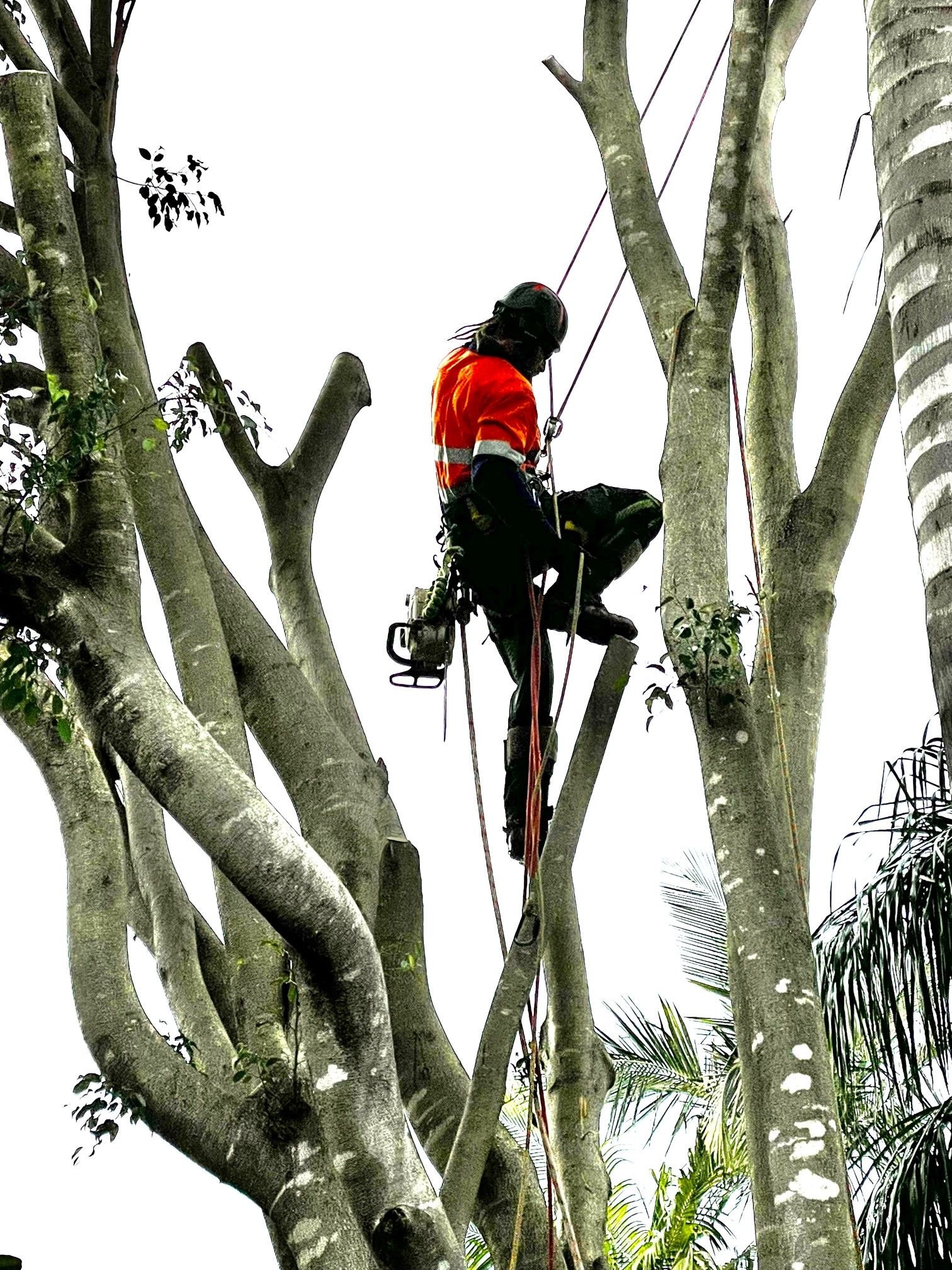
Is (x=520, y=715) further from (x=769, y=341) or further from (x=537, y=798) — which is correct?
(x=769, y=341)

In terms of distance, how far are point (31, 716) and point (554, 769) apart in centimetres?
214

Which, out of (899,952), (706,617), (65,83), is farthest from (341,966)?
(65,83)

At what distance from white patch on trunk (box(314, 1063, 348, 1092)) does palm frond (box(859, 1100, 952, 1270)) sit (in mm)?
2917

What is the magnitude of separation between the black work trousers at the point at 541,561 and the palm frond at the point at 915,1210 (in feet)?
6.70

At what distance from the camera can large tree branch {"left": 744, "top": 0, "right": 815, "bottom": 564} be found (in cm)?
558

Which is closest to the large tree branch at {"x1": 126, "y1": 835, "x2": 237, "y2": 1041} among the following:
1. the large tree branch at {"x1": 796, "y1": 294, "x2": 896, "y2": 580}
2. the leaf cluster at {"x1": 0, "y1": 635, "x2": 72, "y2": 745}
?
the leaf cluster at {"x1": 0, "y1": 635, "x2": 72, "y2": 745}

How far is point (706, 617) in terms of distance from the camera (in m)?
4.69

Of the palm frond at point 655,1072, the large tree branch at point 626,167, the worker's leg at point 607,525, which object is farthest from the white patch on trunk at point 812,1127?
the palm frond at point 655,1072

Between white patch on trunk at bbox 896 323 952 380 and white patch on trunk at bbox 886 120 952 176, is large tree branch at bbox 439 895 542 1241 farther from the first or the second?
white patch on trunk at bbox 886 120 952 176

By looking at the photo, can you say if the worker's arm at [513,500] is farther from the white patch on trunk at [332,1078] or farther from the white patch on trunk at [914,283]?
the white patch on trunk at [914,283]

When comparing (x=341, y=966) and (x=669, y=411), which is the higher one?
(x=669, y=411)

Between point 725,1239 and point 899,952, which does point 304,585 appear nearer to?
point 899,952

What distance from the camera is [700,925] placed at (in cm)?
1320

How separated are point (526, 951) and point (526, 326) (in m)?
2.12
